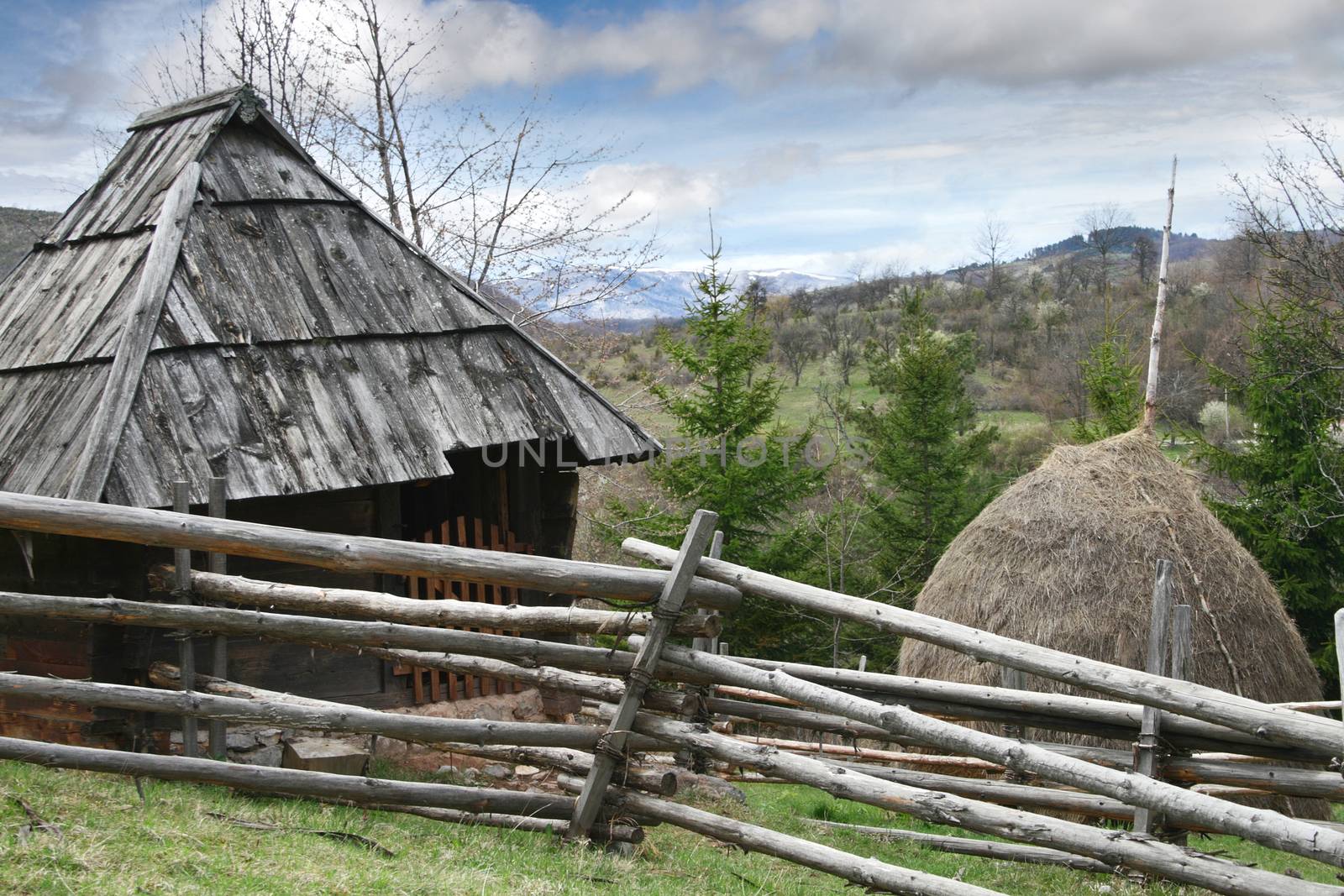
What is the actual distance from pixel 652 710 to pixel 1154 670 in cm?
302

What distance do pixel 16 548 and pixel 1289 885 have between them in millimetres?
7071

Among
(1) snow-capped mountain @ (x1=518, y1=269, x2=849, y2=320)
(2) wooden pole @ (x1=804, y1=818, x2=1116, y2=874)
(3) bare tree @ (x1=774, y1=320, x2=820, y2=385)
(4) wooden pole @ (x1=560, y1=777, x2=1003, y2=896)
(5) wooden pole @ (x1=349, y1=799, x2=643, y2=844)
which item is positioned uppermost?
(3) bare tree @ (x1=774, y1=320, x2=820, y2=385)

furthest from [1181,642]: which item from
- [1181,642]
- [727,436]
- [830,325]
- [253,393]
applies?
[830,325]

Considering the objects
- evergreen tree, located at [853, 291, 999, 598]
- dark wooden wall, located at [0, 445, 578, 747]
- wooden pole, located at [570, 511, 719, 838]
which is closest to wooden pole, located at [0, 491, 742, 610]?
wooden pole, located at [570, 511, 719, 838]

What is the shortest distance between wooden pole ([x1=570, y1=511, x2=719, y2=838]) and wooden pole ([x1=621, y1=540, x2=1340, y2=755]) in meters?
0.16

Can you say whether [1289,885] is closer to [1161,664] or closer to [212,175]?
[1161,664]

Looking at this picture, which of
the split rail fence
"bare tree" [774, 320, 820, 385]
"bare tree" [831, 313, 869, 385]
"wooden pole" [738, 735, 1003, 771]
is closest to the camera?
the split rail fence

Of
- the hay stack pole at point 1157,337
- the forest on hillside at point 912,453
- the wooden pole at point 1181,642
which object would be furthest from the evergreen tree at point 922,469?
the wooden pole at point 1181,642

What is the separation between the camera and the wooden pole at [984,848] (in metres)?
6.17

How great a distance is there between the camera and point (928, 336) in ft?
72.3

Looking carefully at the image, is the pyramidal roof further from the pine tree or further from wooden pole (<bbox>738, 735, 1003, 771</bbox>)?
the pine tree

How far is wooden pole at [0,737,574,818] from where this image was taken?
15.3 feet

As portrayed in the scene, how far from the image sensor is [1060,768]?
423 cm

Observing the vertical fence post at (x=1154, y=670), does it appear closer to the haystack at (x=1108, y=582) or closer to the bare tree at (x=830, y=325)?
the haystack at (x=1108, y=582)
